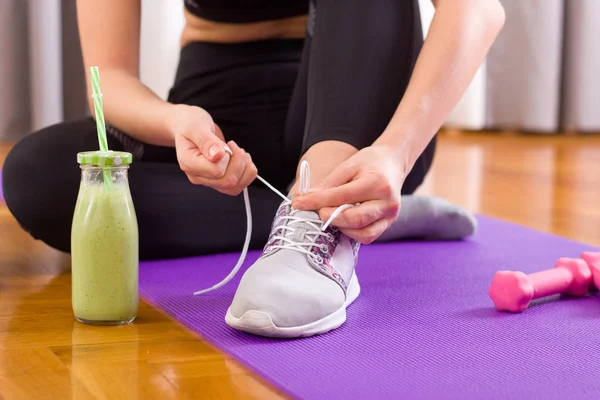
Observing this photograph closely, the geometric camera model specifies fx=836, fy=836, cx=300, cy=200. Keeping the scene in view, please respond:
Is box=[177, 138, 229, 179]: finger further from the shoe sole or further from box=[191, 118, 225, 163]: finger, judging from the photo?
the shoe sole

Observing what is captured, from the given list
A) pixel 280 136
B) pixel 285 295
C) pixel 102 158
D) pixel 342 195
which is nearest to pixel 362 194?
pixel 342 195

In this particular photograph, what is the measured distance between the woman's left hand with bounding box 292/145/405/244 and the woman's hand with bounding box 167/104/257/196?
0.21 feet

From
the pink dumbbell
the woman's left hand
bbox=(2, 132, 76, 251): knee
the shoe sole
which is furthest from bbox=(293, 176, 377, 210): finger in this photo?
bbox=(2, 132, 76, 251): knee

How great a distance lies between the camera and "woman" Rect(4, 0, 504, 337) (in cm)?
84

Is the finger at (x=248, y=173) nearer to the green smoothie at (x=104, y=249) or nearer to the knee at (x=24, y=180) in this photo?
the green smoothie at (x=104, y=249)

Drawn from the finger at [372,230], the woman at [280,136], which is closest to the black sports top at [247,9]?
the woman at [280,136]

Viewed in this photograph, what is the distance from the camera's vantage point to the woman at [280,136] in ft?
2.76

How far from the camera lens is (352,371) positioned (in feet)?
2.40

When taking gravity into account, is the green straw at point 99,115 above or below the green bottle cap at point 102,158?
above

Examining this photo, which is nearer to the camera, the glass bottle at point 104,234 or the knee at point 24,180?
the glass bottle at point 104,234

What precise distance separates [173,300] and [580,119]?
277 cm

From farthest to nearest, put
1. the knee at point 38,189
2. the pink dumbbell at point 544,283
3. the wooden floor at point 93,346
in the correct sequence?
the knee at point 38,189, the pink dumbbell at point 544,283, the wooden floor at point 93,346

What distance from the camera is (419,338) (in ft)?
2.74

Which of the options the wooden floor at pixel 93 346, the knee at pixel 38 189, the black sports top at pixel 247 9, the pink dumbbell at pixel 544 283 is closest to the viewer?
the wooden floor at pixel 93 346
